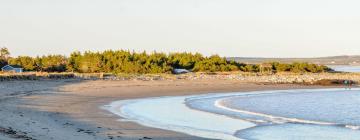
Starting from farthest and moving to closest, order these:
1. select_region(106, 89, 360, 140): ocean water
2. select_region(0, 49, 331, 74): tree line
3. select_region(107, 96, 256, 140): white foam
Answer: select_region(0, 49, 331, 74): tree line, select_region(107, 96, 256, 140): white foam, select_region(106, 89, 360, 140): ocean water

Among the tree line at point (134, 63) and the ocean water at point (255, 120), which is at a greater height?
the tree line at point (134, 63)

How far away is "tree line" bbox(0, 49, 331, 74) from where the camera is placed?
7025cm

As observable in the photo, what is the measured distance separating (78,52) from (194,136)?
217 feet

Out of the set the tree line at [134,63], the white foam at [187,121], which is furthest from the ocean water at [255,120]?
the tree line at [134,63]

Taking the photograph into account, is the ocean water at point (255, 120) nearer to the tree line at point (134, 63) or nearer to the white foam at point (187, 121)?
the white foam at point (187, 121)

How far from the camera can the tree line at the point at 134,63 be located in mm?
70250

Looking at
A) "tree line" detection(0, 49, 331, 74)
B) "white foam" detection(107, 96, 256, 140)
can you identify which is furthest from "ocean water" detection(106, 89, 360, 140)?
"tree line" detection(0, 49, 331, 74)

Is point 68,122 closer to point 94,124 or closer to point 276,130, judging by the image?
point 94,124

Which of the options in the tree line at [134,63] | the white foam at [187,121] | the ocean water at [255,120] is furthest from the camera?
the tree line at [134,63]

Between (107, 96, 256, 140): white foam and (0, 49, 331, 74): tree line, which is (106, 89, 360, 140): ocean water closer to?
(107, 96, 256, 140): white foam

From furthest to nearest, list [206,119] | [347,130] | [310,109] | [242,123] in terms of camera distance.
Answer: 1. [310,109]
2. [206,119]
3. [242,123]
4. [347,130]

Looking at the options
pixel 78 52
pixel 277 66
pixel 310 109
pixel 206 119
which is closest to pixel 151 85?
pixel 310 109

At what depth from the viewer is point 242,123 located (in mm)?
19766

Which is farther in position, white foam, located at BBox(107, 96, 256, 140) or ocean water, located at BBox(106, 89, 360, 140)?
white foam, located at BBox(107, 96, 256, 140)
